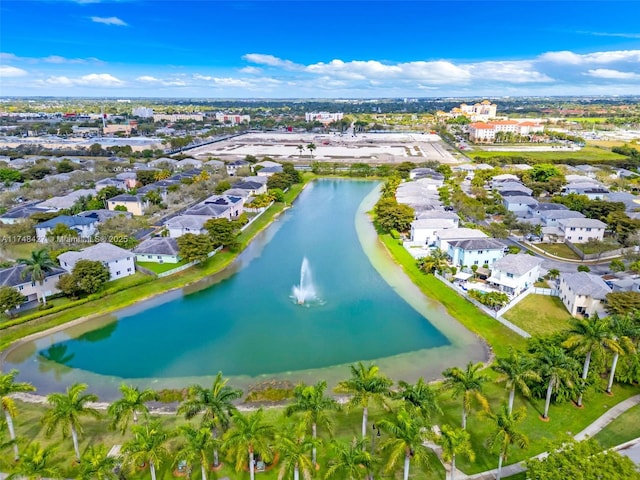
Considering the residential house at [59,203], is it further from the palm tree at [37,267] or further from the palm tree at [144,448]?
the palm tree at [144,448]

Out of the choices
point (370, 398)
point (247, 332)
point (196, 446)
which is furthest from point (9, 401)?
point (370, 398)

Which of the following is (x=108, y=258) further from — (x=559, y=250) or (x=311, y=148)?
(x=311, y=148)

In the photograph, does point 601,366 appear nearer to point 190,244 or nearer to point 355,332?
point 355,332

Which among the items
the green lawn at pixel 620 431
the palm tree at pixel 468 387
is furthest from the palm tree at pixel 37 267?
the green lawn at pixel 620 431

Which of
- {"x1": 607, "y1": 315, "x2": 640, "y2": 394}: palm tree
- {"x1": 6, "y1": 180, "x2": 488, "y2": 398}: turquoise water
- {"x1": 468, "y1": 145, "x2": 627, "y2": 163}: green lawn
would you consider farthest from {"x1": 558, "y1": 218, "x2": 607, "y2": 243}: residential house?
{"x1": 468, "y1": 145, "x2": 627, "y2": 163}: green lawn

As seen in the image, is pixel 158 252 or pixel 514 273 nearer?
pixel 514 273

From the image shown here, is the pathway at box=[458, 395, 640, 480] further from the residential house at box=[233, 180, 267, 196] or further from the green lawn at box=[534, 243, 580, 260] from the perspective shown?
the residential house at box=[233, 180, 267, 196]
